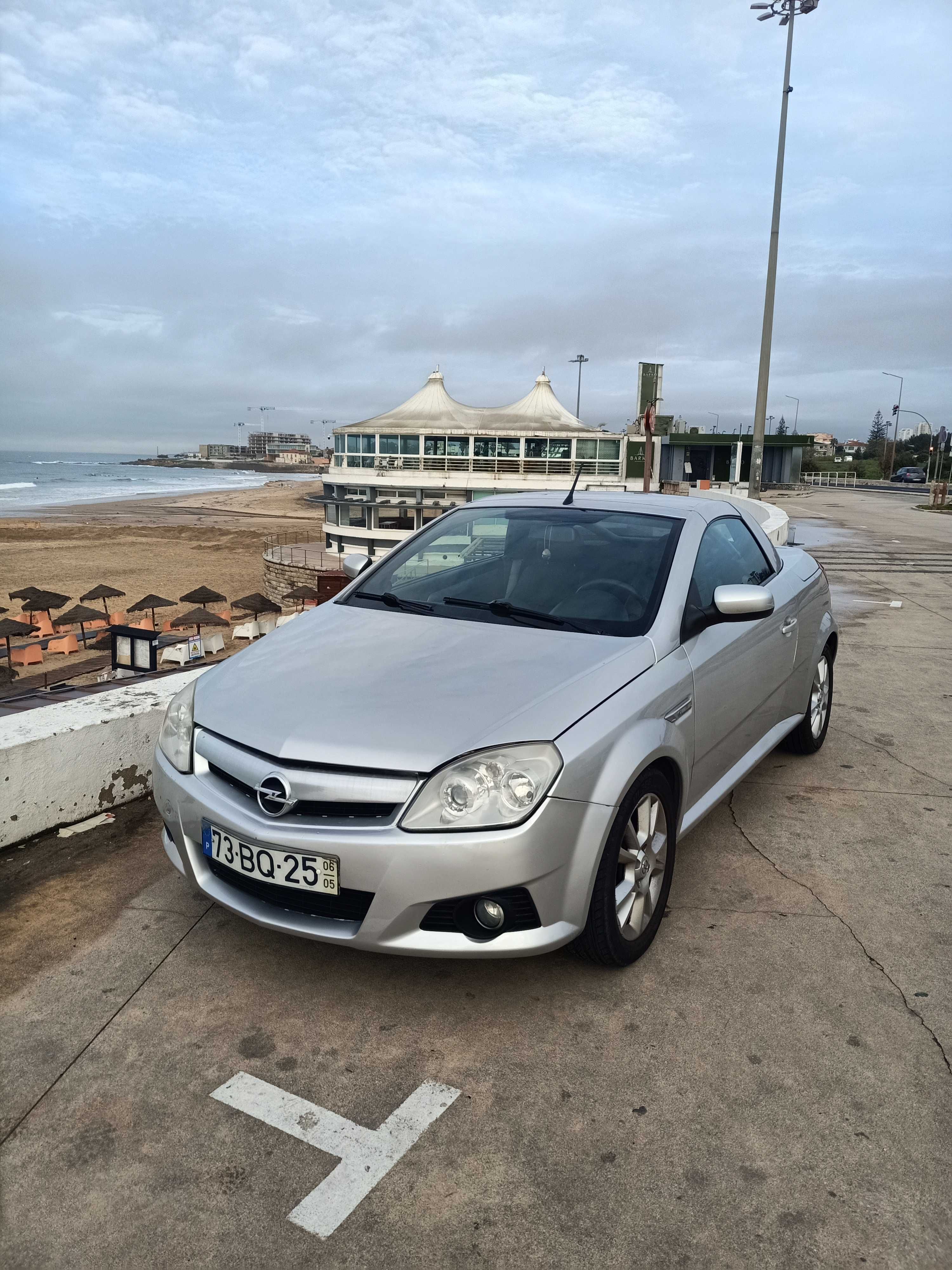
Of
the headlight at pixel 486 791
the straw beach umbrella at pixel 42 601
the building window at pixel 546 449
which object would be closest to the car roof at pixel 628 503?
the headlight at pixel 486 791

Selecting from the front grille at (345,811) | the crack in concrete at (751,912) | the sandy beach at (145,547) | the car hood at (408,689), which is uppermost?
the car hood at (408,689)

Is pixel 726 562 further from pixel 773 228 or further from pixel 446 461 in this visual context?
pixel 446 461

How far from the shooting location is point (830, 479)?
8188 centimetres

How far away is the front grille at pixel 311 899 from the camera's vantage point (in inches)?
97.0

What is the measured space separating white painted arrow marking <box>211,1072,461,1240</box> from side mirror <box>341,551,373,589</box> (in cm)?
227

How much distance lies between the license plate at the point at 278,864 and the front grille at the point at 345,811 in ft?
0.36

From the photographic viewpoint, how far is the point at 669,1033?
8.39 ft

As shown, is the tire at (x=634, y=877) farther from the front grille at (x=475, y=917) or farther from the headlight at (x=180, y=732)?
the headlight at (x=180, y=732)

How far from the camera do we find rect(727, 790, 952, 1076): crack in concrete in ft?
8.36

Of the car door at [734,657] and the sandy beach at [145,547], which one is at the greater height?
the car door at [734,657]

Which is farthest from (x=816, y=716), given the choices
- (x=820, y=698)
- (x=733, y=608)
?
(x=733, y=608)

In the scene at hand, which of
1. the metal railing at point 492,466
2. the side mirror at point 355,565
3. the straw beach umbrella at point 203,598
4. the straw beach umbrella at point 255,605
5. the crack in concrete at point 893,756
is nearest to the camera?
the side mirror at point 355,565

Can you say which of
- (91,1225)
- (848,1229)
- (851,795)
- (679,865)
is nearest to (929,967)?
(679,865)

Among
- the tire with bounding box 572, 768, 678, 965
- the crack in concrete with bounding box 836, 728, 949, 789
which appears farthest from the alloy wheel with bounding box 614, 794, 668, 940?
the crack in concrete with bounding box 836, 728, 949, 789
